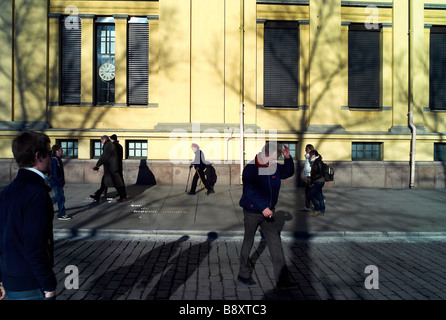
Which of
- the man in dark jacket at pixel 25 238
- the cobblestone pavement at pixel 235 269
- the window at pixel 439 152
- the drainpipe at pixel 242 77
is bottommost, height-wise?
the cobblestone pavement at pixel 235 269

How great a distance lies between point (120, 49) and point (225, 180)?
686 cm

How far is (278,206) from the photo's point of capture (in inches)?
376

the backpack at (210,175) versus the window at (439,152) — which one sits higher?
the window at (439,152)

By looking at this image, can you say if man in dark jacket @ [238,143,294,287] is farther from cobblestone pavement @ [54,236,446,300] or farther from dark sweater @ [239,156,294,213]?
cobblestone pavement @ [54,236,446,300]

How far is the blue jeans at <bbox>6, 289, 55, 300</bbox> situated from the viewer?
6.93 feet

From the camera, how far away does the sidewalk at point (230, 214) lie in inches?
277

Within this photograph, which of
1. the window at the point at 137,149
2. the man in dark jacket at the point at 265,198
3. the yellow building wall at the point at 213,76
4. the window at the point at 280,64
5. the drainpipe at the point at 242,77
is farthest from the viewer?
the window at the point at 280,64

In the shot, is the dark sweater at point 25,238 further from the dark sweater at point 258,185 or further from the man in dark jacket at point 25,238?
the dark sweater at point 258,185

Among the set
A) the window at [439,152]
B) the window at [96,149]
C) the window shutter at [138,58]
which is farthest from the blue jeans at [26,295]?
the window at [439,152]

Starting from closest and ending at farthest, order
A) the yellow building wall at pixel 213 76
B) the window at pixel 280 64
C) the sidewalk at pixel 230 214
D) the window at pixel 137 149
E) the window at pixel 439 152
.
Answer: the sidewalk at pixel 230 214
the yellow building wall at pixel 213 76
the window at pixel 137 149
the window at pixel 280 64
the window at pixel 439 152

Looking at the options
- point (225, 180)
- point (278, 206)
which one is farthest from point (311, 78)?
point (278, 206)

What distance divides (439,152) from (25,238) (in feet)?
51.8

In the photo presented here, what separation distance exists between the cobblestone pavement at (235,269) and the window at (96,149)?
7.21 m

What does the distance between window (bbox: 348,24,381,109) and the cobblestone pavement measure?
27.3 feet
